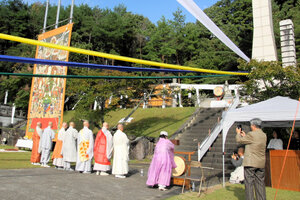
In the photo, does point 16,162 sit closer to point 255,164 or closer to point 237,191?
point 237,191

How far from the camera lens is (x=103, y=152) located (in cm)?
949

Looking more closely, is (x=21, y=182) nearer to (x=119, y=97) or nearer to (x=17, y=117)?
(x=119, y=97)

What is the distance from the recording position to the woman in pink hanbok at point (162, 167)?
741 cm

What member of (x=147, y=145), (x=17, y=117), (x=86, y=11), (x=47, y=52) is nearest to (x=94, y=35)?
(x=86, y=11)

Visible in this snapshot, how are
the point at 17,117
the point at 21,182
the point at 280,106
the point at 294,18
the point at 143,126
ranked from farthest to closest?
the point at 17,117 < the point at 294,18 < the point at 143,126 < the point at 280,106 < the point at 21,182

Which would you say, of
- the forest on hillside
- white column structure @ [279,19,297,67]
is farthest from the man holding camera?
the forest on hillside

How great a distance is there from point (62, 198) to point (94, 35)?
35598 mm

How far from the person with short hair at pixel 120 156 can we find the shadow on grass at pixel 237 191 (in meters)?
3.29

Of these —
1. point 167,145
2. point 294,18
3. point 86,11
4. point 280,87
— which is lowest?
point 167,145

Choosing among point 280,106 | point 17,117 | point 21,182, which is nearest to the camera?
point 21,182

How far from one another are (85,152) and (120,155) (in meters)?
1.49

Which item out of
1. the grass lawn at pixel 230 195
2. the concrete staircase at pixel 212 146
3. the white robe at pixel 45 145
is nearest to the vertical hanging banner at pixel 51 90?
the white robe at pixel 45 145

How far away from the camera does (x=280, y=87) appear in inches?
436

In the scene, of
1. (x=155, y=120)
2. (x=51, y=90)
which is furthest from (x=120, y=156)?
(x=155, y=120)
